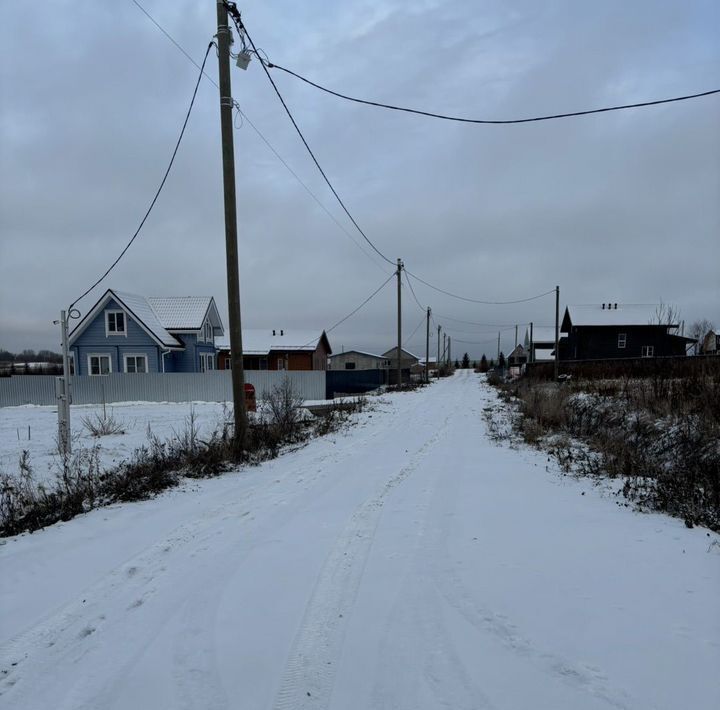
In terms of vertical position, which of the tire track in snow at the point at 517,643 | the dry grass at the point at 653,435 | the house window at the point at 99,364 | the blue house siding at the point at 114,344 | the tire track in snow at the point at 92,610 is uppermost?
the blue house siding at the point at 114,344

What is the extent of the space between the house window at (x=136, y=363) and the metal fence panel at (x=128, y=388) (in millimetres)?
5168

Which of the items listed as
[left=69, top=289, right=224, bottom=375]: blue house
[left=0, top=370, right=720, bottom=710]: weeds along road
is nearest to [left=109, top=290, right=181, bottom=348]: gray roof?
[left=69, top=289, right=224, bottom=375]: blue house

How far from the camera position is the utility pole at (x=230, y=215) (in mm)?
8719

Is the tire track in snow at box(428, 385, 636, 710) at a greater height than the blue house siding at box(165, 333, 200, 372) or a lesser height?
lesser

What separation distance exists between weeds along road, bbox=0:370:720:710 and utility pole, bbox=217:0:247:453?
131 inches

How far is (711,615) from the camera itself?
9.71 feet

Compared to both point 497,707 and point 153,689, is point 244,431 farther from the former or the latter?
point 497,707

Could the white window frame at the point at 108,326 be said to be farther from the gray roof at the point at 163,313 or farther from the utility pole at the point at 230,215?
the utility pole at the point at 230,215

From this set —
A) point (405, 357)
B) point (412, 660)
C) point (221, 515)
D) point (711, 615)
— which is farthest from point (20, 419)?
point (405, 357)

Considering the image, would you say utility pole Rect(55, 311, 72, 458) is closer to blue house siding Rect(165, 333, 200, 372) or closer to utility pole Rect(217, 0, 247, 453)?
utility pole Rect(217, 0, 247, 453)

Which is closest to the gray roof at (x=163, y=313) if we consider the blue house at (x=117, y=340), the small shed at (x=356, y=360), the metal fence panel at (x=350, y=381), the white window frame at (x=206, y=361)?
the blue house at (x=117, y=340)

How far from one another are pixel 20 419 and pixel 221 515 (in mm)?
15180

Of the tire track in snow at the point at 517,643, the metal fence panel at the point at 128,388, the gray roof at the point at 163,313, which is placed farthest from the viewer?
the gray roof at the point at 163,313

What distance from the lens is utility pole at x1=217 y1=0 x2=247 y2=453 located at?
872 centimetres
